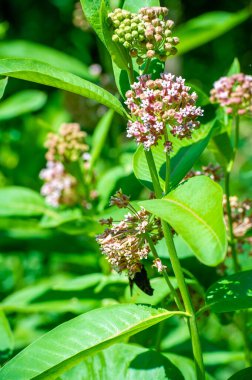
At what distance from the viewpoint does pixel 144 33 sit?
1135 millimetres

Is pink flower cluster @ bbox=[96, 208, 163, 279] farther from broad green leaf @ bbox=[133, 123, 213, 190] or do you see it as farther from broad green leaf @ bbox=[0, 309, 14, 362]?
broad green leaf @ bbox=[0, 309, 14, 362]

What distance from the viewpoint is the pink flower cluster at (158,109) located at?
3.61ft

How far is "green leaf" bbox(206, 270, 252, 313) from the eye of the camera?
1.15 metres

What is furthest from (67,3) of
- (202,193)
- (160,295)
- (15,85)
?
(202,193)

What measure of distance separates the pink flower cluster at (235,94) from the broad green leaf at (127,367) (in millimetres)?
609

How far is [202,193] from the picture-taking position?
1.02 m

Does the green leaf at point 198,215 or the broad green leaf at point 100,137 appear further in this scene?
the broad green leaf at point 100,137

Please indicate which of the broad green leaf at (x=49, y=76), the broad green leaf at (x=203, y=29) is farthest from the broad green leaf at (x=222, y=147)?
the broad green leaf at (x=203, y=29)

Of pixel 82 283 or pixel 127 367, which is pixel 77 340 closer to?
pixel 127 367

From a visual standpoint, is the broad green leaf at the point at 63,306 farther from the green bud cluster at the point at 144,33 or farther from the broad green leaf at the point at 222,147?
the green bud cluster at the point at 144,33

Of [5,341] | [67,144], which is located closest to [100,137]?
[67,144]

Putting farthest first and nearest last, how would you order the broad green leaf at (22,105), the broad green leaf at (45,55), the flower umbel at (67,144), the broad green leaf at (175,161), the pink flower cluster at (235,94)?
the broad green leaf at (45,55) → the broad green leaf at (22,105) → the flower umbel at (67,144) → the pink flower cluster at (235,94) → the broad green leaf at (175,161)

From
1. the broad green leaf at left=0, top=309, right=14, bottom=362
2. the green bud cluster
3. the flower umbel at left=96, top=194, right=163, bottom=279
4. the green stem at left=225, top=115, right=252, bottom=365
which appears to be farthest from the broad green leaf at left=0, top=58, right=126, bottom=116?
the broad green leaf at left=0, top=309, right=14, bottom=362

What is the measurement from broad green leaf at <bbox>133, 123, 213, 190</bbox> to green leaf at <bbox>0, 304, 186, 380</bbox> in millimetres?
253
